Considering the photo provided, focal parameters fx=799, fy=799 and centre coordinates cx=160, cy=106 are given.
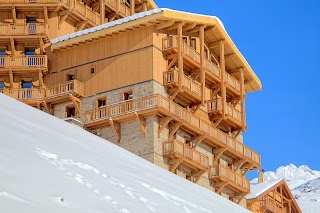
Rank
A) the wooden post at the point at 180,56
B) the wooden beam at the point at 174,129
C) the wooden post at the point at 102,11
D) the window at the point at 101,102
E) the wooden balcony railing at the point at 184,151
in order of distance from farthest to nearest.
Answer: the wooden post at the point at 102,11 → the window at the point at 101,102 → the wooden post at the point at 180,56 → the wooden beam at the point at 174,129 → the wooden balcony railing at the point at 184,151

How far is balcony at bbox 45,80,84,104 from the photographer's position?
149 feet

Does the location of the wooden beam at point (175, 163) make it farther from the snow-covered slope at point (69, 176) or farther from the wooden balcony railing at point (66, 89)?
the snow-covered slope at point (69, 176)

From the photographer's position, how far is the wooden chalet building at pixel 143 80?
43.1m

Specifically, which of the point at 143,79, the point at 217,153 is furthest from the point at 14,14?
the point at 217,153

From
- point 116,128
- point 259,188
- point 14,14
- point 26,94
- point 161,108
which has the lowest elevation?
point 116,128

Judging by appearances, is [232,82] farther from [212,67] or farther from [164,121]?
[164,121]

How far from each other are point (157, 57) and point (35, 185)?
103 ft

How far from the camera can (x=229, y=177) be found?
4809 centimetres

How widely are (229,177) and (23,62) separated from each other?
14.2m

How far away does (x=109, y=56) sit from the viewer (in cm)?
4538

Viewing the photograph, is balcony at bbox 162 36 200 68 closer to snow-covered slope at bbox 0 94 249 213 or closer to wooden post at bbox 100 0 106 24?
wooden post at bbox 100 0 106 24

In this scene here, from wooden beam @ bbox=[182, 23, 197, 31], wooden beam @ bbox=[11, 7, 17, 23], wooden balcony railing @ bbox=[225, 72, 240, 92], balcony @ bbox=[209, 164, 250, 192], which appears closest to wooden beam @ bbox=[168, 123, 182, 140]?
balcony @ bbox=[209, 164, 250, 192]

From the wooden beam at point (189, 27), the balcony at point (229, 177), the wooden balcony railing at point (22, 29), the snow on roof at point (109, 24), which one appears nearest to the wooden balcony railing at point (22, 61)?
the snow on roof at point (109, 24)

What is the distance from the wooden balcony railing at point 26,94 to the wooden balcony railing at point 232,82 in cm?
1159
